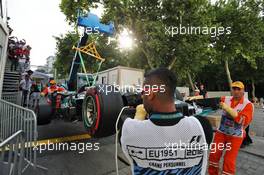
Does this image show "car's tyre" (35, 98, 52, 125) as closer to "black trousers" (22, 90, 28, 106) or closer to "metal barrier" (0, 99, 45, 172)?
"metal barrier" (0, 99, 45, 172)

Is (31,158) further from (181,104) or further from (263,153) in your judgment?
(263,153)

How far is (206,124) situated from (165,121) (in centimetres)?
34

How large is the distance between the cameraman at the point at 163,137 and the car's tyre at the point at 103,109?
1632mm

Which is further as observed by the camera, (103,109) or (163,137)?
(103,109)

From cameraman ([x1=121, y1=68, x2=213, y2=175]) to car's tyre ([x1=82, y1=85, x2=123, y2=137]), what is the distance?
163 cm

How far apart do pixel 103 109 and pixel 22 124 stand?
192 cm

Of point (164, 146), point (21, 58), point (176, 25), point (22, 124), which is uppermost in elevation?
point (176, 25)

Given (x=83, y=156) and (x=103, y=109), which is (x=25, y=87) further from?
(x=103, y=109)

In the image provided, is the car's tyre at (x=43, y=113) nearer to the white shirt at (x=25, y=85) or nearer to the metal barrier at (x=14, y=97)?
the metal barrier at (x=14, y=97)

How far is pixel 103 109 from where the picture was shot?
3.04 m

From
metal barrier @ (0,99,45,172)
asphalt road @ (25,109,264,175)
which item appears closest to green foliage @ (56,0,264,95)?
asphalt road @ (25,109,264,175)

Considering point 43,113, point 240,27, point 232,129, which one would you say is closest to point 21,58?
point 43,113

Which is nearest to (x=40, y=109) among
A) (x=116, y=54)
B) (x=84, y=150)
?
(x=84, y=150)

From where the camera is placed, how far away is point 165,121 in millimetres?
1325
